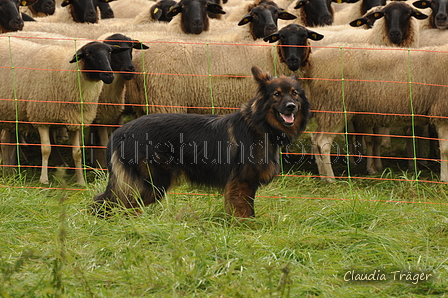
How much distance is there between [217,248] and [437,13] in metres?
6.89

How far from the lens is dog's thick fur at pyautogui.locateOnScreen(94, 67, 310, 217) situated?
5.17 meters

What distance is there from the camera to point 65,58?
784 centimetres

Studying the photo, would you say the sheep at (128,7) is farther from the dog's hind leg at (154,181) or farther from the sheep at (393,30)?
the dog's hind leg at (154,181)

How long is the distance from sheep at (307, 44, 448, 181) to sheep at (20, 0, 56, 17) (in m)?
6.82

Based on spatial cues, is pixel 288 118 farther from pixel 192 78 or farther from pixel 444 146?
pixel 444 146

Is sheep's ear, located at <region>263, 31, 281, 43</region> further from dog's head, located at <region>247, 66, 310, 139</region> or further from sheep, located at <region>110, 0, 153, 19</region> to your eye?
sheep, located at <region>110, 0, 153, 19</region>

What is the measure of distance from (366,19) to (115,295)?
725 cm

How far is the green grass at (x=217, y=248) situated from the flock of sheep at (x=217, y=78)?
200 centimetres

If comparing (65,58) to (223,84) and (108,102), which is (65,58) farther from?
(223,84)

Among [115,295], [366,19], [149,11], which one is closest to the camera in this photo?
[115,295]

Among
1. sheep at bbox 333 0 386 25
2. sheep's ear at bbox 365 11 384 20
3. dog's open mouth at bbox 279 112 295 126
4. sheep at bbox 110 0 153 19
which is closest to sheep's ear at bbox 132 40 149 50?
dog's open mouth at bbox 279 112 295 126

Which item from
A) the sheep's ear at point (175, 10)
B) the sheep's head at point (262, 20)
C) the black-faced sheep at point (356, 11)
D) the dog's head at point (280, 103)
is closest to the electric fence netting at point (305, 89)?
the sheep's head at point (262, 20)

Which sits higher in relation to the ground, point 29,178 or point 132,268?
point 132,268

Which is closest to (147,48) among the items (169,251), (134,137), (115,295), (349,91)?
(349,91)
